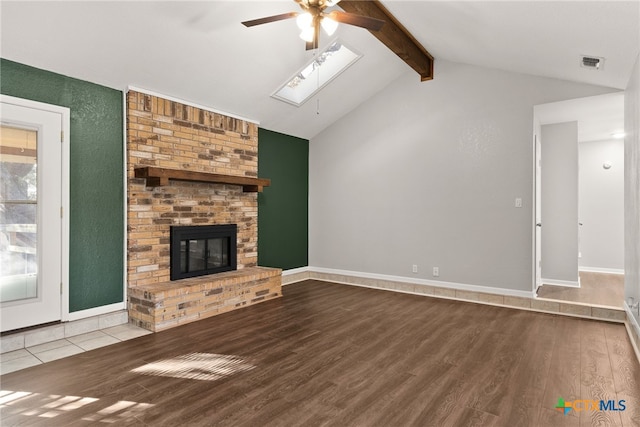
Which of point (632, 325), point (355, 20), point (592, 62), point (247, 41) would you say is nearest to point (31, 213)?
point (247, 41)

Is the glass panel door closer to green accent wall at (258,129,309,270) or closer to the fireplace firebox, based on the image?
the fireplace firebox

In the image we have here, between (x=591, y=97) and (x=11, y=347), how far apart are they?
6.45 metres

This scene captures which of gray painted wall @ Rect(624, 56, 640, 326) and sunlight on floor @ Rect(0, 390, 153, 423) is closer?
sunlight on floor @ Rect(0, 390, 153, 423)

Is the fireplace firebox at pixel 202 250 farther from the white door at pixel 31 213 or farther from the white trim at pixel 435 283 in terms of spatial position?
the white trim at pixel 435 283

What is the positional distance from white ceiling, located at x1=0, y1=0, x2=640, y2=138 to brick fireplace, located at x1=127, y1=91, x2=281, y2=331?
1.08 feet

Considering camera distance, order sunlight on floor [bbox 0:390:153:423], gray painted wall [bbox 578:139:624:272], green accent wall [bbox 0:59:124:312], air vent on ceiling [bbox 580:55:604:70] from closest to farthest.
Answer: sunlight on floor [bbox 0:390:153:423], air vent on ceiling [bbox 580:55:604:70], green accent wall [bbox 0:59:124:312], gray painted wall [bbox 578:139:624:272]

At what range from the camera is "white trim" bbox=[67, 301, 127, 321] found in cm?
364

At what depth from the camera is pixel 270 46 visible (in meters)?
4.20

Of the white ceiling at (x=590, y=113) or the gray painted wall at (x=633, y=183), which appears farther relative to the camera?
the white ceiling at (x=590, y=113)

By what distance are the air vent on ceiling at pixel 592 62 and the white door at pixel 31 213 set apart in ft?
16.6

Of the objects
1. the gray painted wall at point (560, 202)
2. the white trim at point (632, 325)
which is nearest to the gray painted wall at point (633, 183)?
the white trim at point (632, 325)

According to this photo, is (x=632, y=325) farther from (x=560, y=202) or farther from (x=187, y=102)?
(x=187, y=102)

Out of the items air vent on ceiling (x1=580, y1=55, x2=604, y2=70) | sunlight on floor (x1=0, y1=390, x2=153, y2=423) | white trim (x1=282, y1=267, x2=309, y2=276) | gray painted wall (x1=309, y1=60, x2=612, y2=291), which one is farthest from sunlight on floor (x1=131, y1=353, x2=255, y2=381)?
air vent on ceiling (x1=580, y1=55, x2=604, y2=70)

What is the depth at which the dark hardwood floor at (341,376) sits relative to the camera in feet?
7.22
